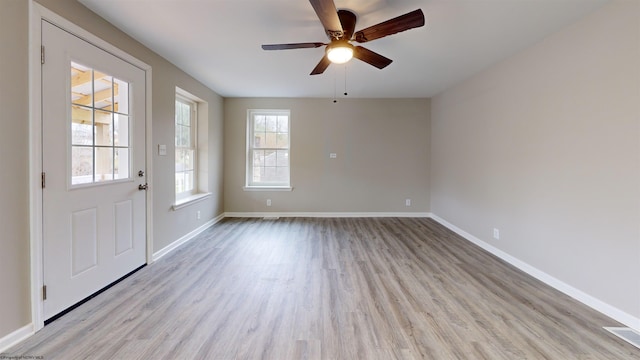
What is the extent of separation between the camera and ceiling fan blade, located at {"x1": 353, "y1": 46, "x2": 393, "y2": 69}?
243 cm

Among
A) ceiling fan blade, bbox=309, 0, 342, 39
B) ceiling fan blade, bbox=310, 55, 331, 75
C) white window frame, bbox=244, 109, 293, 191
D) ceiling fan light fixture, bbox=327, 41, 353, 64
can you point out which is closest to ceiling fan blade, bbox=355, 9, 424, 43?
ceiling fan light fixture, bbox=327, 41, 353, 64

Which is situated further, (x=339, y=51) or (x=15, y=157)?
(x=339, y=51)

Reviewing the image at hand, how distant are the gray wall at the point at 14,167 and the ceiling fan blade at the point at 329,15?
6.15 feet

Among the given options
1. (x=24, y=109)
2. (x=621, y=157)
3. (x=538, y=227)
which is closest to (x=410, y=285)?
(x=538, y=227)

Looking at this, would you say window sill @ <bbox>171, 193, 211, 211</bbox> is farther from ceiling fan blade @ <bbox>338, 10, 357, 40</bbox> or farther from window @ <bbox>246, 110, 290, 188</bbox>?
ceiling fan blade @ <bbox>338, 10, 357, 40</bbox>

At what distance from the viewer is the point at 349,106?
18.0ft

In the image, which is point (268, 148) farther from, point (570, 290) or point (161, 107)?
point (570, 290)

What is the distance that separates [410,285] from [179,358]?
1996mm

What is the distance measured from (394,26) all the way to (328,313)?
2.26 meters

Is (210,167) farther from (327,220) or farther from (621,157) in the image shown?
(621,157)

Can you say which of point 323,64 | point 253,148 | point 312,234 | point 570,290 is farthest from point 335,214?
point 570,290

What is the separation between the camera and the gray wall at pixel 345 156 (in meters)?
5.49

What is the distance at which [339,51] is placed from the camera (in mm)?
2314

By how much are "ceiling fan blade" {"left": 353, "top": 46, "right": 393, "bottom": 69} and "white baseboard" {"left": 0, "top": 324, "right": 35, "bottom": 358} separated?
10.5 ft
